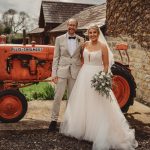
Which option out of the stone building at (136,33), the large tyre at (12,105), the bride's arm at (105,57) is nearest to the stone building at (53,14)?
the stone building at (136,33)

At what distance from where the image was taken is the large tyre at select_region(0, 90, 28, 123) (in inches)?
280

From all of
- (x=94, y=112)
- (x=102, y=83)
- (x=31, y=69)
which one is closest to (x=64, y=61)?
(x=102, y=83)

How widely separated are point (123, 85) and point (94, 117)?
204 centimetres

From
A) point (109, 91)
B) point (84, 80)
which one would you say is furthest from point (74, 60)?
point (109, 91)

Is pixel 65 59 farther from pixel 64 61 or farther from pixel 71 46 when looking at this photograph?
pixel 71 46

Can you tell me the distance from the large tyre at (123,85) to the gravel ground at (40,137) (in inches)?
16.4

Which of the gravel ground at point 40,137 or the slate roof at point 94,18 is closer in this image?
the gravel ground at point 40,137

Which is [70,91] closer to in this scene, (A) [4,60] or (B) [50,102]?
(A) [4,60]

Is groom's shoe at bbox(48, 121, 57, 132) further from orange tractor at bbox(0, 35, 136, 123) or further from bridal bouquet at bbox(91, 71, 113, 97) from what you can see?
orange tractor at bbox(0, 35, 136, 123)

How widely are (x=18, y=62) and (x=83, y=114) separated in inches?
86.3

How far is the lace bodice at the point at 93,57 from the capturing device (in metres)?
6.17

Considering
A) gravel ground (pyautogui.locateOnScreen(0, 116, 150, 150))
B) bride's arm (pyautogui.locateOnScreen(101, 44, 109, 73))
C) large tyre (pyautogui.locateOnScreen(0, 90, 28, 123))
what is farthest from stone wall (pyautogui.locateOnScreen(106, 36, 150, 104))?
large tyre (pyautogui.locateOnScreen(0, 90, 28, 123))

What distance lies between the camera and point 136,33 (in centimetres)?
1005

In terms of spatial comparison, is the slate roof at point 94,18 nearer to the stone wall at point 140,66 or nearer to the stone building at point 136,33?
the stone building at point 136,33
